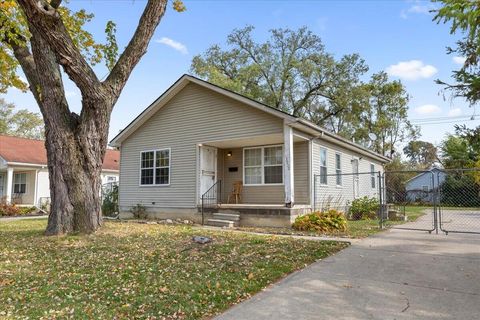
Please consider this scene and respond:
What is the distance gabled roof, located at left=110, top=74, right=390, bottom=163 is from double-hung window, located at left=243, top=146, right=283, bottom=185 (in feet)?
5.70

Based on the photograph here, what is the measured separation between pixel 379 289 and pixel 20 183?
26.1 meters

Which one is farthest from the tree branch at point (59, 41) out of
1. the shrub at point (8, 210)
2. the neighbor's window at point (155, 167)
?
the shrub at point (8, 210)

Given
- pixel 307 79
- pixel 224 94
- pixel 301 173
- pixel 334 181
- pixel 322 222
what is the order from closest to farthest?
pixel 322 222 → pixel 224 94 → pixel 301 173 → pixel 334 181 → pixel 307 79

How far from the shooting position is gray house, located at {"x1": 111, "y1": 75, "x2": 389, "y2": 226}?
12.6 meters

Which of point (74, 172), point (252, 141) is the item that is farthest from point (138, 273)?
point (252, 141)

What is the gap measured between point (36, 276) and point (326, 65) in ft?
96.6

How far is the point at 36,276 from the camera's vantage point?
18.4ft

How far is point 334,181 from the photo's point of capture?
609 inches

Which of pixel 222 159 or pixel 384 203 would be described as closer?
pixel 384 203

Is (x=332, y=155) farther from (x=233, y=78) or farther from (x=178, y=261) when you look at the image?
(x=233, y=78)

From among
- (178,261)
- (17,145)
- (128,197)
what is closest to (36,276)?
(178,261)

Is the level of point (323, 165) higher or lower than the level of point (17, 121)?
Result: lower

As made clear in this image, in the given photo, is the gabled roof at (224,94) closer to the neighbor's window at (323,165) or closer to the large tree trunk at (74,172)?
the neighbor's window at (323,165)

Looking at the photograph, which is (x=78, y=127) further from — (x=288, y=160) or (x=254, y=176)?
(x=254, y=176)
